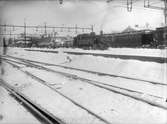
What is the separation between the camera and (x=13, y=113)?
22.2 ft

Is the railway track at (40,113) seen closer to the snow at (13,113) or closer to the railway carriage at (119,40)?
the snow at (13,113)

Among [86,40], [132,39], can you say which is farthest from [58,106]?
[86,40]

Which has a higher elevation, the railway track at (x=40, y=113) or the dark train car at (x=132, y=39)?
the dark train car at (x=132, y=39)

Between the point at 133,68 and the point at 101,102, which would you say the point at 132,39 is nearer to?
the point at 133,68

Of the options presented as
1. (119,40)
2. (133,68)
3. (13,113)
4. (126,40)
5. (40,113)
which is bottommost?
(13,113)

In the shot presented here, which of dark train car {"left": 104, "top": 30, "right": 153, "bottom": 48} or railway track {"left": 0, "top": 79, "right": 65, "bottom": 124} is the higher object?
dark train car {"left": 104, "top": 30, "right": 153, "bottom": 48}

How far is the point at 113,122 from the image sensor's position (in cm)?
575

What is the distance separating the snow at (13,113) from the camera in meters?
6.03

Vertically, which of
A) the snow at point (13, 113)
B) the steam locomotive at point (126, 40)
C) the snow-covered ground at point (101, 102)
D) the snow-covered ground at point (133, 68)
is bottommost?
the snow at point (13, 113)

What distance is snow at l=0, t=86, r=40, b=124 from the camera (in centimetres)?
603

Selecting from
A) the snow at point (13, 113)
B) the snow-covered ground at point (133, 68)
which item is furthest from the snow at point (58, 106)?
the snow-covered ground at point (133, 68)

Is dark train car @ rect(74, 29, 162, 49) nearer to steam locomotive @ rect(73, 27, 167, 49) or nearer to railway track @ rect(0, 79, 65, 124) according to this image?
steam locomotive @ rect(73, 27, 167, 49)

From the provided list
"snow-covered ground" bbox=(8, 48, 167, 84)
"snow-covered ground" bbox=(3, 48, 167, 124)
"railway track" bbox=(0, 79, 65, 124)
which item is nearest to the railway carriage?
"snow-covered ground" bbox=(8, 48, 167, 84)

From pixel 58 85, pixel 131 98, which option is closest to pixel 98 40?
pixel 58 85
